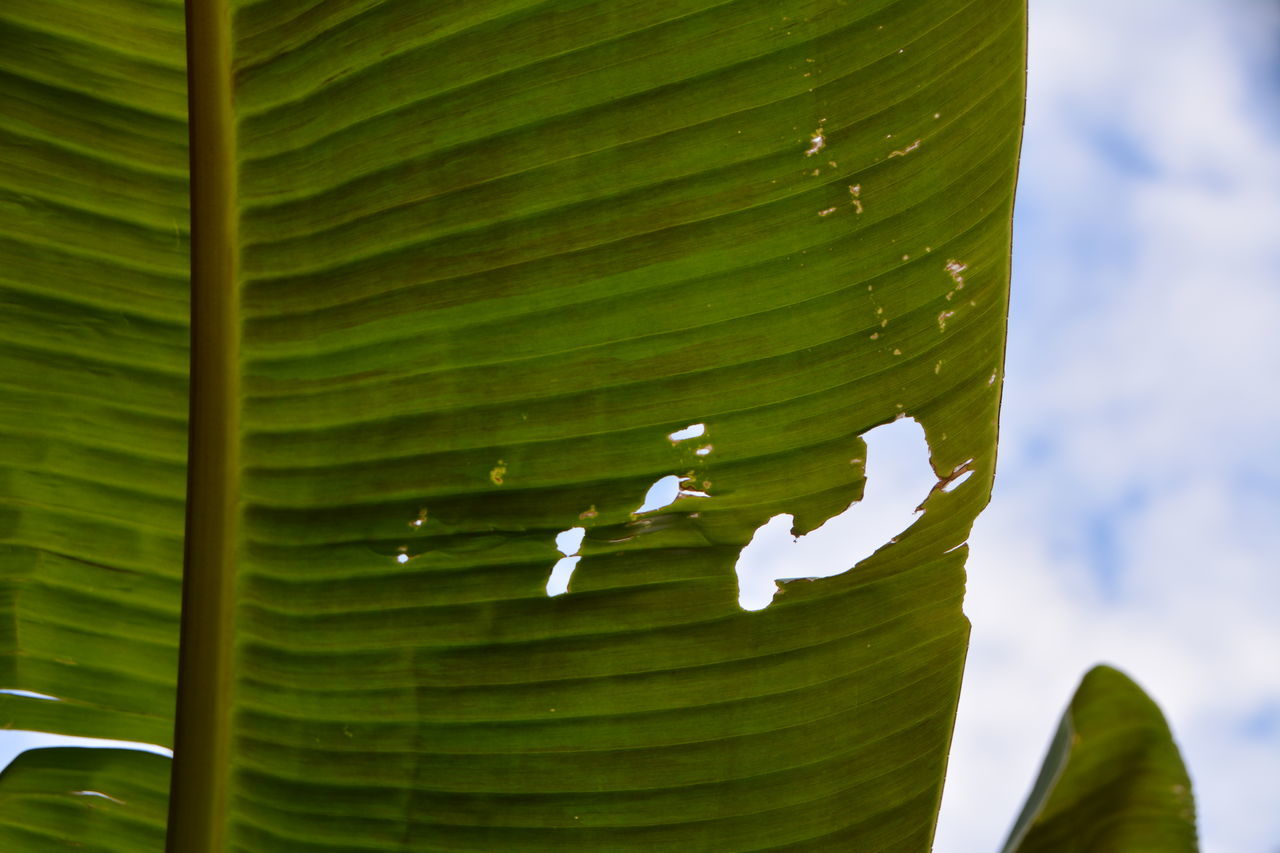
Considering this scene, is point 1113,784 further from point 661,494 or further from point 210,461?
point 210,461

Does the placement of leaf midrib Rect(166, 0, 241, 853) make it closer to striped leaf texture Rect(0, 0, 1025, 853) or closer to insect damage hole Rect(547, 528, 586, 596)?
striped leaf texture Rect(0, 0, 1025, 853)

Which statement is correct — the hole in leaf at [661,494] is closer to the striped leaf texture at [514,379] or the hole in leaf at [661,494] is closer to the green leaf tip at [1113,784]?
the striped leaf texture at [514,379]

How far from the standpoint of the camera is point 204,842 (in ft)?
1.56

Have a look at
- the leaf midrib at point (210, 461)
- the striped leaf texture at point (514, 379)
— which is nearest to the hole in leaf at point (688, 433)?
the striped leaf texture at point (514, 379)

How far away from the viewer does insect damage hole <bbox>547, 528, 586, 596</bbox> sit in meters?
0.46

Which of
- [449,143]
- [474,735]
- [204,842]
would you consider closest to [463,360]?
[449,143]

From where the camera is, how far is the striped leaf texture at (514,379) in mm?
421

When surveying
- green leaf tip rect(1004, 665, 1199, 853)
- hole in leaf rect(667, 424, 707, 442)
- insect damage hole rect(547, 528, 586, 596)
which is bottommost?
green leaf tip rect(1004, 665, 1199, 853)

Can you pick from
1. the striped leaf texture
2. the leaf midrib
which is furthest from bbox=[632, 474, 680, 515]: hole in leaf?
the leaf midrib

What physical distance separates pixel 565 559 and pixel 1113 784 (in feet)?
1.28

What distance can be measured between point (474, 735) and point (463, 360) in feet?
0.71

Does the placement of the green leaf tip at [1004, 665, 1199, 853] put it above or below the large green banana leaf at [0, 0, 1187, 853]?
below

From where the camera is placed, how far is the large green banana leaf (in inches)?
16.6

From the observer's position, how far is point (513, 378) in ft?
1.47
